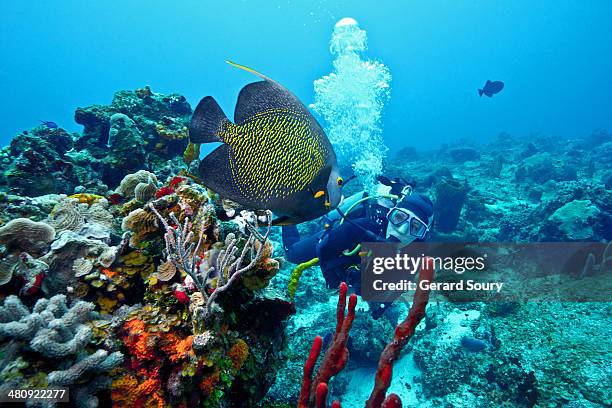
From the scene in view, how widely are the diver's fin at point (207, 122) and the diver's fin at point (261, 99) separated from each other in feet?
0.33

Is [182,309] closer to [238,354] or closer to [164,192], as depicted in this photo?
[238,354]

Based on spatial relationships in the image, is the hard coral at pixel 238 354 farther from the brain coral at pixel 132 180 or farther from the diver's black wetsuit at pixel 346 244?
the diver's black wetsuit at pixel 346 244

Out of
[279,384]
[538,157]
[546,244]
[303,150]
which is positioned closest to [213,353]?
[303,150]

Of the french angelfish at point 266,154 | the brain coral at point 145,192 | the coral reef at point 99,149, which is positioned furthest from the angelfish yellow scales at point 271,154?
the coral reef at point 99,149

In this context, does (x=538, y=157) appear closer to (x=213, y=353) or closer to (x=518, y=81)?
(x=213, y=353)

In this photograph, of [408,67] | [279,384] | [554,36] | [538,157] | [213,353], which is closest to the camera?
[213,353]

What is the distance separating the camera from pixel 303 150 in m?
1.70

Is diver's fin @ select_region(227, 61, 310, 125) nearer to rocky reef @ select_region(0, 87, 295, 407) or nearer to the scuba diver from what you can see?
rocky reef @ select_region(0, 87, 295, 407)

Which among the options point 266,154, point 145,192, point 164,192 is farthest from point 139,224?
point 266,154

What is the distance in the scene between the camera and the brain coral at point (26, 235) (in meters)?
1.93

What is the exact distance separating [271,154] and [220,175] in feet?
0.95

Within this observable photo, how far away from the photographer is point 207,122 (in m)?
1.53

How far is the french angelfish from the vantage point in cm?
154

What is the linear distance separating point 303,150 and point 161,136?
4.06 meters
